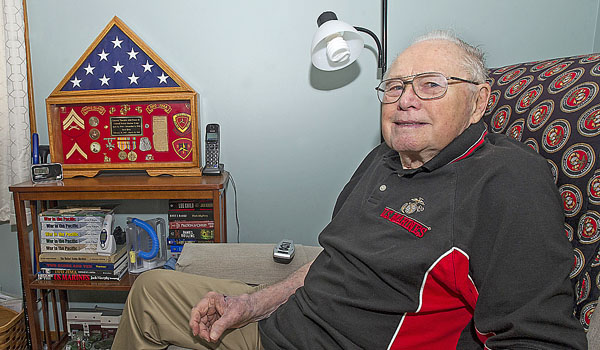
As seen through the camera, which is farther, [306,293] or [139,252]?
[139,252]

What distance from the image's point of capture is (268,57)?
176cm

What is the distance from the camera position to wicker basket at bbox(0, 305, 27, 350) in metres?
1.60

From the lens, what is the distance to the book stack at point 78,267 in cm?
162

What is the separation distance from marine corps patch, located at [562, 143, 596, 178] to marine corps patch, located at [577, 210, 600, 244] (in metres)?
0.08

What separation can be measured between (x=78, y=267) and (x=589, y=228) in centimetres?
173

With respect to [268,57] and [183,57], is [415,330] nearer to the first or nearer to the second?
[268,57]

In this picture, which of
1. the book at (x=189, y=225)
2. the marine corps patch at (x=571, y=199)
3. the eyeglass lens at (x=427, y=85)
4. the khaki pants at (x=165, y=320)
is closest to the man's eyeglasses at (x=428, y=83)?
the eyeglass lens at (x=427, y=85)

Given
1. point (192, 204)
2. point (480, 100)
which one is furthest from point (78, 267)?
point (480, 100)

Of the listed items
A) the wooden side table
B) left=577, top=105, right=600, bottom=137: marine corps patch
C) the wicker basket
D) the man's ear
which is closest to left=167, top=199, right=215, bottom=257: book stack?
the wooden side table

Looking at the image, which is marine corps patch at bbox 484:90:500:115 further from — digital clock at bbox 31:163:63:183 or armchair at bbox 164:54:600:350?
digital clock at bbox 31:163:63:183

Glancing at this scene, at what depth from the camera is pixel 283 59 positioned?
5.78 feet

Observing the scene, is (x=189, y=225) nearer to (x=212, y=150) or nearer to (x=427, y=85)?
(x=212, y=150)

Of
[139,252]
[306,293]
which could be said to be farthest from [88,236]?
[306,293]

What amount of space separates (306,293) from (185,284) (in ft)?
1.14
